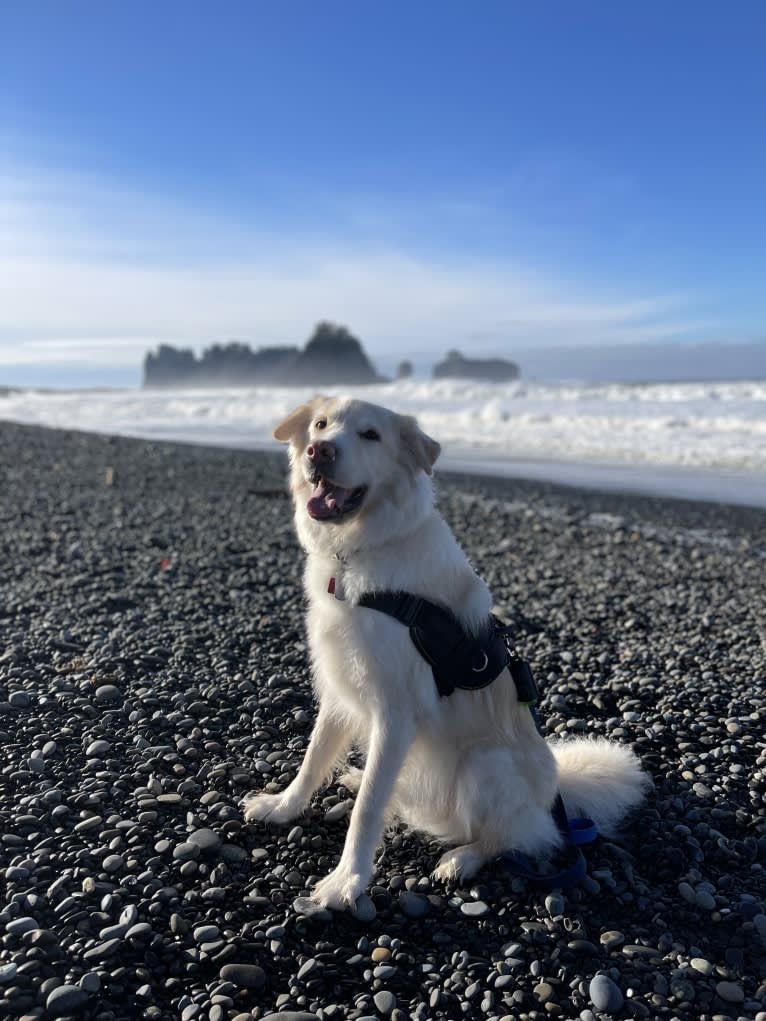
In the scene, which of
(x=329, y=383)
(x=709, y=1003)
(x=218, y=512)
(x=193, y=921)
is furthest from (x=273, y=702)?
(x=329, y=383)

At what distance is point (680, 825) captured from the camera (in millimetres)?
3629

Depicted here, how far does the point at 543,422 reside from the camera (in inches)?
1040

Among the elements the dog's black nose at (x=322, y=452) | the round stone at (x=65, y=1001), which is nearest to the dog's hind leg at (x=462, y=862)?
the round stone at (x=65, y=1001)

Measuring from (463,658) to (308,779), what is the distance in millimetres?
1073

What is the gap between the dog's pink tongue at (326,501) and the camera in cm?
333

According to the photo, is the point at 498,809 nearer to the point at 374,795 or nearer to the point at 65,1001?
the point at 374,795

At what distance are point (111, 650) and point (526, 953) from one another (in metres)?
3.72

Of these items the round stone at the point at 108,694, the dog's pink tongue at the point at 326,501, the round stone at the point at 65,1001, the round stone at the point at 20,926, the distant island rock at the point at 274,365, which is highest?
the distant island rock at the point at 274,365

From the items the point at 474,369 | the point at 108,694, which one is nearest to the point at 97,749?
the point at 108,694

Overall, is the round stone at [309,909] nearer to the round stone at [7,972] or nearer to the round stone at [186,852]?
the round stone at [186,852]

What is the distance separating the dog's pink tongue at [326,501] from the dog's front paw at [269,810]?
1446 millimetres

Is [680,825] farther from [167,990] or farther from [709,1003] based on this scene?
[167,990]

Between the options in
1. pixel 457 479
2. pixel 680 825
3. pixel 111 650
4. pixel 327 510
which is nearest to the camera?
pixel 327 510

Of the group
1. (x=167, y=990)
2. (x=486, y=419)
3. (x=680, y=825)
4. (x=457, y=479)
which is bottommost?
(x=167, y=990)
